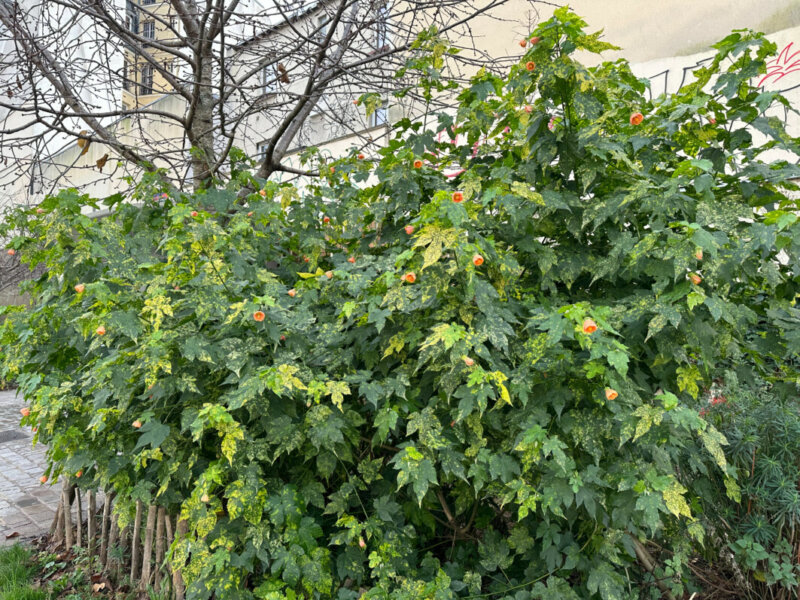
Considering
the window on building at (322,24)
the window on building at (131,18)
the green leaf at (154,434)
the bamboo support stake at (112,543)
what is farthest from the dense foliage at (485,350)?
the window on building at (131,18)

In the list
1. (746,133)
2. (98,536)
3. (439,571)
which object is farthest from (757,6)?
(98,536)

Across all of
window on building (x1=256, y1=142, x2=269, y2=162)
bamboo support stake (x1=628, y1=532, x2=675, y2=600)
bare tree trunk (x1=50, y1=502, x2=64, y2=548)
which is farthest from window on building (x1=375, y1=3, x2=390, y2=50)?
bare tree trunk (x1=50, y1=502, x2=64, y2=548)

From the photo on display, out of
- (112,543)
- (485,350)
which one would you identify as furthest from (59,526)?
(485,350)

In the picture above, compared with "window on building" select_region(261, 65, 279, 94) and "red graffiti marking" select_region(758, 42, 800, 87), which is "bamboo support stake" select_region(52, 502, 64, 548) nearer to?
"window on building" select_region(261, 65, 279, 94)

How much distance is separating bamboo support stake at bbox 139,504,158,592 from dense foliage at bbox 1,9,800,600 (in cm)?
27

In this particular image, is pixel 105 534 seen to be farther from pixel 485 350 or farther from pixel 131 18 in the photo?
pixel 131 18

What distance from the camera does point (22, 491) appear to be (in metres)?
5.00

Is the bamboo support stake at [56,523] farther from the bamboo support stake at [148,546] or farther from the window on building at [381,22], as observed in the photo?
the window on building at [381,22]

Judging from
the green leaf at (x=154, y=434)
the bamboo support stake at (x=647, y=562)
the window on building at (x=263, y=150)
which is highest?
the window on building at (x=263, y=150)

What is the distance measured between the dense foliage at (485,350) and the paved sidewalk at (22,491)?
225cm

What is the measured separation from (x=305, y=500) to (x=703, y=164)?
1919 mm

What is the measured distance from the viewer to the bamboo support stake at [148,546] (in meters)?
2.79

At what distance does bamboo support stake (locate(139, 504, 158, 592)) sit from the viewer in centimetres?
279

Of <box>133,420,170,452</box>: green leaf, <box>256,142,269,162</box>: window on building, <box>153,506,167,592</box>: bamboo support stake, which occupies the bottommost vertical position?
<box>153,506,167,592</box>: bamboo support stake
